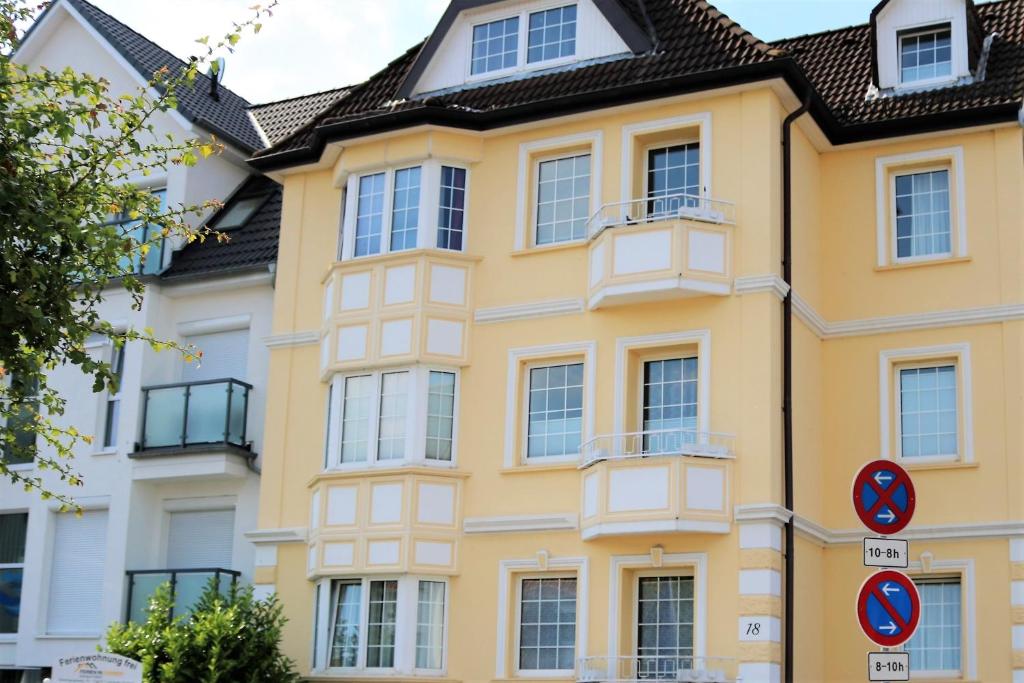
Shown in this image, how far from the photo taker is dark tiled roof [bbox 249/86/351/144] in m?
31.9

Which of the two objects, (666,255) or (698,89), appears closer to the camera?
(666,255)

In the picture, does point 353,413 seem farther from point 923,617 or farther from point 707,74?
point 923,617

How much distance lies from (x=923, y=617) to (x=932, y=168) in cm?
658

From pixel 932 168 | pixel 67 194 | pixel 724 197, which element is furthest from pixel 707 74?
pixel 67 194

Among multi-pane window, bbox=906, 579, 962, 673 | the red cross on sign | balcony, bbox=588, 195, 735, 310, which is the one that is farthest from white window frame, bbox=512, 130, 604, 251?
the red cross on sign

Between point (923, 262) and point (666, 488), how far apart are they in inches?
215

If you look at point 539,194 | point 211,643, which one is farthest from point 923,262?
point 211,643

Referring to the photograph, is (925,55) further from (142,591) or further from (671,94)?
(142,591)

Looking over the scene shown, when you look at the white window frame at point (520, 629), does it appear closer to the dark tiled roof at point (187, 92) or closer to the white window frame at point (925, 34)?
the white window frame at point (925, 34)

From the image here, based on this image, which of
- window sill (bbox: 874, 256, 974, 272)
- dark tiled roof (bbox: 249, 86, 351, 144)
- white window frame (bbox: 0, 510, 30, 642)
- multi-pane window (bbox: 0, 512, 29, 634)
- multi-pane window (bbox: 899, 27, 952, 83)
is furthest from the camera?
dark tiled roof (bbox: 249, 86, 351, 144)

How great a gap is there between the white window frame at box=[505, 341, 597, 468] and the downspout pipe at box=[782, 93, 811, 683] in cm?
270

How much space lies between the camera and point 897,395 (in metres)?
23.6

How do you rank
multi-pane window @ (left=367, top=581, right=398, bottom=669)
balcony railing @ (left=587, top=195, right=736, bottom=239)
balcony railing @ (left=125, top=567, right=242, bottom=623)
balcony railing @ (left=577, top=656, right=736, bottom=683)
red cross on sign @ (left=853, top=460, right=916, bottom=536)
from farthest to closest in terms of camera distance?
1. balcony railing @ (left=125, top=567, right=242, bottom=623)
2. multi-pane window @ (left=367, top=581, right=398, bottom=669)
3. balcony railing @ (left=587, top=195, right=736, bottom=239)
4. balcony railing @ (left=577, top=656, right=736, bottom=683)
5. red cross on sign @ (left=853, top=460, right=916, bottom=536)

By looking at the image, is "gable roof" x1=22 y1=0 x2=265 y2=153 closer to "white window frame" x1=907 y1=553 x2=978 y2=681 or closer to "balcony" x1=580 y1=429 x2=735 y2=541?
"balcony" x1=580 y1=429 x2=735 y2=541
